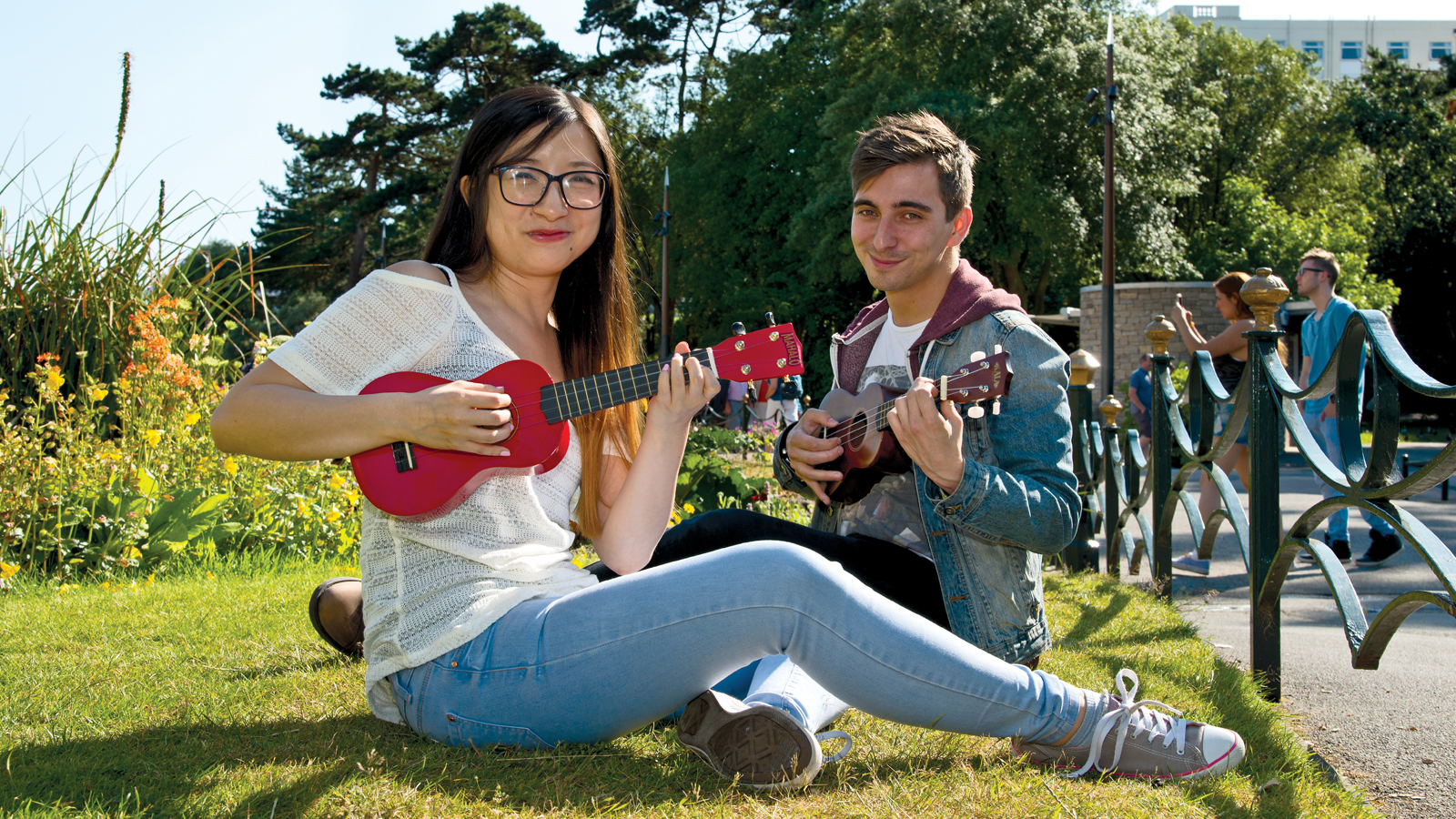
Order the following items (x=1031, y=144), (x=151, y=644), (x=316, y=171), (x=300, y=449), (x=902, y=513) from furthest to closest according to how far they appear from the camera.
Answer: (x=316, y=171), (x=1031, y=144), (x=151, y=644), (x=902, y=513), (x=300, y=449)

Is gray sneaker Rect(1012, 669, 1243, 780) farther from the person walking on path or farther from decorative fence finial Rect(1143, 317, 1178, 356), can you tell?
the person walking on path

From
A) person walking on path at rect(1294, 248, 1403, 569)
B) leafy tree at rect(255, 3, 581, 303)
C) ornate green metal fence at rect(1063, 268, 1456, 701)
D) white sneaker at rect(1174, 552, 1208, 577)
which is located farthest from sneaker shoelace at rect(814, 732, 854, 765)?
leafy tree at rect(255, 3, 581, 303)

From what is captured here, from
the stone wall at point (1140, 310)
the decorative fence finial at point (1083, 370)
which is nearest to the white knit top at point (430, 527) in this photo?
the decorative fence finial at point (1083, 370)

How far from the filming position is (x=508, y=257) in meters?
2.45

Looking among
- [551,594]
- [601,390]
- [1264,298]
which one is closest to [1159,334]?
[1264,298]

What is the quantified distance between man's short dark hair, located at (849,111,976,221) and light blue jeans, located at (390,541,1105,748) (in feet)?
4.24

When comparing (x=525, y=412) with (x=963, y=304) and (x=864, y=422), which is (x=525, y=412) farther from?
(x=963, y=304)

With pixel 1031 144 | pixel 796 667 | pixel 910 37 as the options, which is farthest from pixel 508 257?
pixel 910 37

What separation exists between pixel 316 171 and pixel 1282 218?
28.2 m

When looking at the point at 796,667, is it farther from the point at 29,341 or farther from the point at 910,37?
the point at 910,37

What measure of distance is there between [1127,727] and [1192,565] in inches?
147

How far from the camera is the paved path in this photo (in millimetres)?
2439

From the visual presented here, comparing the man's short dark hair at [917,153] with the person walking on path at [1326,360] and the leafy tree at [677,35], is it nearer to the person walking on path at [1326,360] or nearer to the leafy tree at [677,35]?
the person walking on path at [1326,360]

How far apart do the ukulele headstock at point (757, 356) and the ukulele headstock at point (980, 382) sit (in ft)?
1.24
